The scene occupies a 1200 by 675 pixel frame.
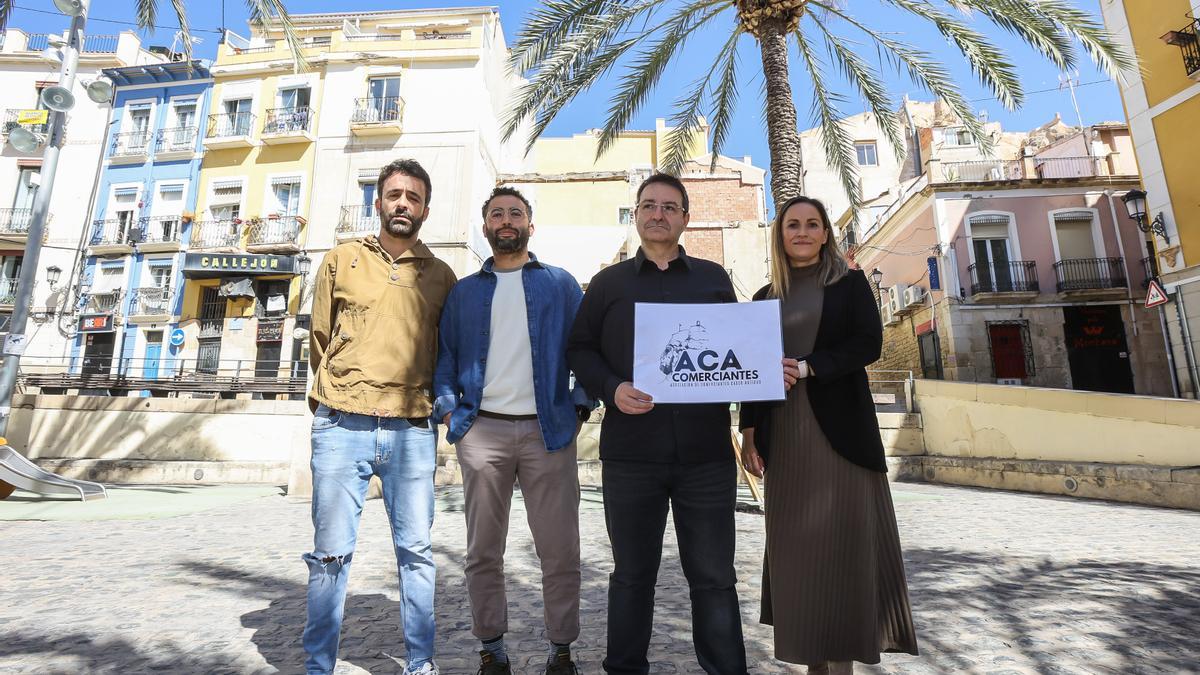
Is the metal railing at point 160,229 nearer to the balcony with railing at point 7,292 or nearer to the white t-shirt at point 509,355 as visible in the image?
the balcony with railing at point 7,292

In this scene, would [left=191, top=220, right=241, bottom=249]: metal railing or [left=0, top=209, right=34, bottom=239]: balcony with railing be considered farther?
[left=0, top=209, right=34, bottom=239]: balcony with railing

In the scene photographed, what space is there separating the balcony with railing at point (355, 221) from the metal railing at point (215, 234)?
4.05 meters

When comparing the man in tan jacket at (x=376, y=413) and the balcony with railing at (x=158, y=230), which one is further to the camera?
the balcony with railing at (x=158, y=230)

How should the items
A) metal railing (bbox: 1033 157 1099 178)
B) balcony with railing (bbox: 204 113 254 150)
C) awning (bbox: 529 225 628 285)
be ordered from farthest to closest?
awning (bbox: 529 225 628 285) < balcony with railing (bbox: 204 113 254 150) < metal railing (bbox: 1033 157 1099 178)

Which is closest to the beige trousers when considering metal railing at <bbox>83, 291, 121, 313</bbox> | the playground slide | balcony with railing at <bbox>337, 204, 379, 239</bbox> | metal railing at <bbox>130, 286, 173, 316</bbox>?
the playground slide

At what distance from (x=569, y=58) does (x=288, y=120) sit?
19464 mm

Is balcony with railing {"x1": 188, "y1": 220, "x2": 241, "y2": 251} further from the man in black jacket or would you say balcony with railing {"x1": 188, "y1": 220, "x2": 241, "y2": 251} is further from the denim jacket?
the man in black jacket

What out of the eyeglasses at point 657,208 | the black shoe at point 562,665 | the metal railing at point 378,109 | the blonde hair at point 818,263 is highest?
the metal railing at point 378,109

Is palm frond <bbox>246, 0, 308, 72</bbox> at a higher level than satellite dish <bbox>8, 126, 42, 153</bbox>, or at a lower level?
higher

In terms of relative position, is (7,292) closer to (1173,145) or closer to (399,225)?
(399,225)

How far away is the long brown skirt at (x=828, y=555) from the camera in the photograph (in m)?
2.05


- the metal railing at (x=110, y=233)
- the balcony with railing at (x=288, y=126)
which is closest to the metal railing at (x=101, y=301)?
the metal railing at (x=110, y=233)

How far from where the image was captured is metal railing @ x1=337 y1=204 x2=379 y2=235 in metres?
21.0

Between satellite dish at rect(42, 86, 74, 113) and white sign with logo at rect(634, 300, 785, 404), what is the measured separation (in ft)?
31.4
